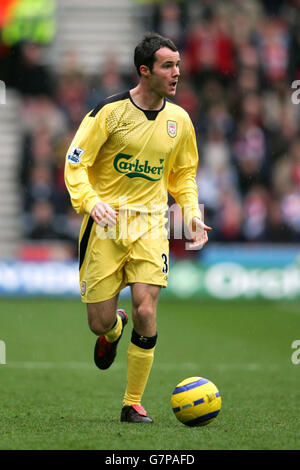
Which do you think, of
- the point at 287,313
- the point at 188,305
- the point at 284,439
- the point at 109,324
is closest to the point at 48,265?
the point at 188,305

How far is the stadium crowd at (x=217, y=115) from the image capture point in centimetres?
1608

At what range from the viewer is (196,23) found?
18312 mm

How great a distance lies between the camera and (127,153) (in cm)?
627

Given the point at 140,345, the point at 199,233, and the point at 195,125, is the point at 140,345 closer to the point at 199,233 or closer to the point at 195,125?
the point at 199,233

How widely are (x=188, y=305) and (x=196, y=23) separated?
633 centimetres

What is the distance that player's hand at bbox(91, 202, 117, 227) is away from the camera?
574 centimetres

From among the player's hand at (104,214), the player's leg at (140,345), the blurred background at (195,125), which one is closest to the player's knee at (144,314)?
the player's leg at (140,345)

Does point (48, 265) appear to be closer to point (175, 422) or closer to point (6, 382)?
point (6, 382)

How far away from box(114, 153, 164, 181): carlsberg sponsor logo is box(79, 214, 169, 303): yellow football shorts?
289 millimetres

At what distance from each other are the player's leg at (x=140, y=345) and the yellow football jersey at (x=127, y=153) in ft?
1.99

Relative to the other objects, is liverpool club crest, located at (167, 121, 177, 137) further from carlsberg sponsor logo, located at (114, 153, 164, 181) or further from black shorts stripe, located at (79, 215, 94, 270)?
black shorts stripe, located at (79, 215, 94, 270)

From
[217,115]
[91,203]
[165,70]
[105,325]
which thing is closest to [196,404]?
[105,325]

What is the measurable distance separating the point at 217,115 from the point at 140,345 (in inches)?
440

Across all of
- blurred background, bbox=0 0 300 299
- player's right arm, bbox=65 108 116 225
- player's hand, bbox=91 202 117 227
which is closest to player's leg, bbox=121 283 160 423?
player's hand, bbox=91 202 117 227
